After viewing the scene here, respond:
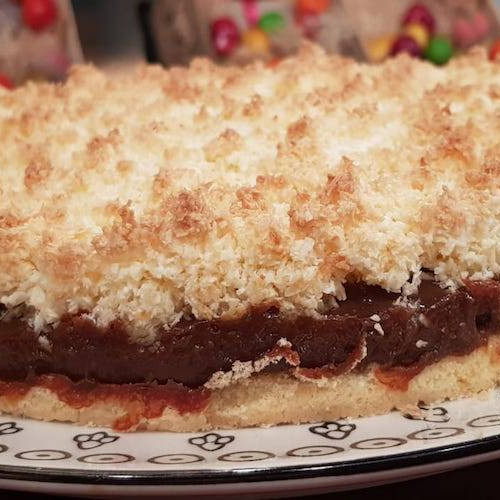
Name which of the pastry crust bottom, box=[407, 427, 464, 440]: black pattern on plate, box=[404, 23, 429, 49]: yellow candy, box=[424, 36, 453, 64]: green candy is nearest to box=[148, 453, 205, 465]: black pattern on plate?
the pastry crust bottom

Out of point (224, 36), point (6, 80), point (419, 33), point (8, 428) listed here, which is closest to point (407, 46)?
point (419, 33)

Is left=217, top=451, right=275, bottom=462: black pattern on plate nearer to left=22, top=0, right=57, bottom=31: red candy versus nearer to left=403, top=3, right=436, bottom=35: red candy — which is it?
left=22, top=0, right=57, bottom=31: red candy

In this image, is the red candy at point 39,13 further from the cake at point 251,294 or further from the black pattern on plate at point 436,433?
the black pattern on plate at point 436,433

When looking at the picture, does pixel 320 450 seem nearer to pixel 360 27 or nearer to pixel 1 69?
pixel 1 69

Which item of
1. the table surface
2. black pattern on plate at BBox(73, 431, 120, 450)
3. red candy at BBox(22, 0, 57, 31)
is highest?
red candy at BBox(22, 0, 57, 31)

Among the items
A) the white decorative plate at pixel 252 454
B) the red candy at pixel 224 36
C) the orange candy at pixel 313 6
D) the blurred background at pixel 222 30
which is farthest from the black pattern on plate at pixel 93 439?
the orange candy at pixel 313 6

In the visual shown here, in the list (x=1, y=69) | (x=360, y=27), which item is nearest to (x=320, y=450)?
(x=1, y=69)
